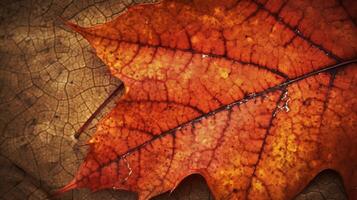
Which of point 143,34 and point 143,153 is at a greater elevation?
point 143,34

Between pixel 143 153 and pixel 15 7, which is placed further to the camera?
pixel 15 7

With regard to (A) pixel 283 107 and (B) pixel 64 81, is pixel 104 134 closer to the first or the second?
(B) pixel 64 81

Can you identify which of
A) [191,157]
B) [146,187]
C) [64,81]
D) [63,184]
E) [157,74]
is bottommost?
[63,184]

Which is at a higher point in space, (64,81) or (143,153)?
(64,81)

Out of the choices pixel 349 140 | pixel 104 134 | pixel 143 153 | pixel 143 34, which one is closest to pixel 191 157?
pixel 143 153

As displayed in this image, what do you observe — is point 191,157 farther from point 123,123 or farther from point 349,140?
point 349,140

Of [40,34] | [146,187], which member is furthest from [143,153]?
[40,34]
